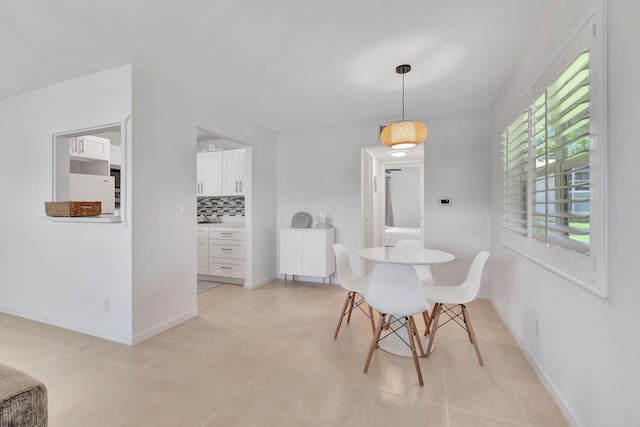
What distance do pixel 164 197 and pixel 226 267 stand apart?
1964 mm

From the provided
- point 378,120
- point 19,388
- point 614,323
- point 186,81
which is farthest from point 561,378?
point 186,81

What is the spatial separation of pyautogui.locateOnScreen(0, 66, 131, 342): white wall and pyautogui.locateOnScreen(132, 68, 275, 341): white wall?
Result: 0.40ft

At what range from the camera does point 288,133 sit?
4.73 metres

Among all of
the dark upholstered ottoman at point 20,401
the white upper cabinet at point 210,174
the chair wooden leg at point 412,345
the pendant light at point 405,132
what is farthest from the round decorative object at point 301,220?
the dark upholstered ottoman at point 20,401

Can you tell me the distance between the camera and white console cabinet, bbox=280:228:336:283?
4.20m

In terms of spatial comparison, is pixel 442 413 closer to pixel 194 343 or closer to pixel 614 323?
pixel 614 323

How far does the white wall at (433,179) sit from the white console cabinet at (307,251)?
35cm

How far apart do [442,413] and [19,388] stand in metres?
1.93

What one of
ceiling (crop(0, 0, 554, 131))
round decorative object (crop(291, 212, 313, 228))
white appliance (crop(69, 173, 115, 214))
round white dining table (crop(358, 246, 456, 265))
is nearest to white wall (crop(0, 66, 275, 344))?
ceiling (crop(0, 0, 554, 131))

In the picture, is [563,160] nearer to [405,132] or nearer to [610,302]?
[610,302]

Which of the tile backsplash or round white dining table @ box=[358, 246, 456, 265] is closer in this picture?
round white dining table @ box=[358, 246, 456, 265]

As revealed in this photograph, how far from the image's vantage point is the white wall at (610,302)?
1111mm

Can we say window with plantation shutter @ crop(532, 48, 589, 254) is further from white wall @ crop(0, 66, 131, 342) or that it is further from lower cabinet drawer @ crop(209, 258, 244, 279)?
lower cabinet drawer @ crop(209, 258, 244, 279)

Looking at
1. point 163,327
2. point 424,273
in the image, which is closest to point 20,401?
point 163,327
